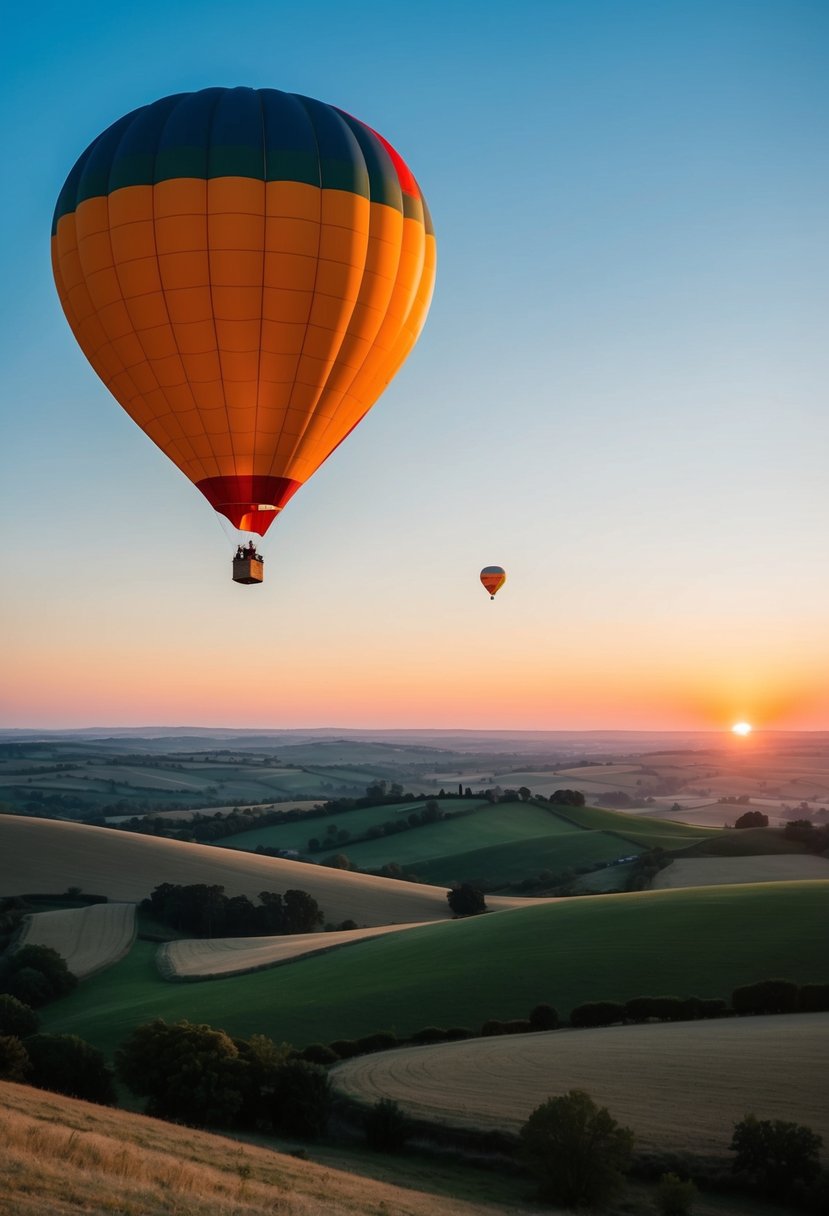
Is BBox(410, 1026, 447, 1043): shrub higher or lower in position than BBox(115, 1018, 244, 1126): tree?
lower

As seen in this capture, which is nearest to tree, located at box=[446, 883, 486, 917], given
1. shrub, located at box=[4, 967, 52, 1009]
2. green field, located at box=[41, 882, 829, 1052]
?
green field, located at box=[41, 882, 829, 1052]

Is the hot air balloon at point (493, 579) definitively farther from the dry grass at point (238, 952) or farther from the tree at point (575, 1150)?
the tree at point (575, 1150)

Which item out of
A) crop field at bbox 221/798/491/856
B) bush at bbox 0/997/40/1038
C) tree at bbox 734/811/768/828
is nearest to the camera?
bush at bbox 0/997/40/1038

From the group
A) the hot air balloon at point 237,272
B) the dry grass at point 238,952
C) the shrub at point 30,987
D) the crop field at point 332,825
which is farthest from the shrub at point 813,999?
the crop field at point 332,825

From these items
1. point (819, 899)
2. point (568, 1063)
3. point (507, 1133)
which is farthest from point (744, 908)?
point (507, 1133)

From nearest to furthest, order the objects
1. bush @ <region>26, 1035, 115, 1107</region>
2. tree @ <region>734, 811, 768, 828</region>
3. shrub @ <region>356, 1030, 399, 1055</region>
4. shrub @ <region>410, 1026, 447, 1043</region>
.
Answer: bush @ <region>26, 1035, 115, 1107</region> < shrub @ <region>356, 1030, 399, 1055</region> < shrub @ <region>410, 1026, 447, 1043</region> < tree @ <region>734, 811, 768, 828</region>

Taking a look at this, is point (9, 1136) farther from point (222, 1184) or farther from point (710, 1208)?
point (710, 1208)

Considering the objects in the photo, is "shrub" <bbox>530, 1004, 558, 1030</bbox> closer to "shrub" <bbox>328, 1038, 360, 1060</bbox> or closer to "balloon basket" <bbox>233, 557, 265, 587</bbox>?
"shrub" <bbox>328, 1038, 360, 1060</bbox>

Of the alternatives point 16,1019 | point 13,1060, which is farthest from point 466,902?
point 13,1060
